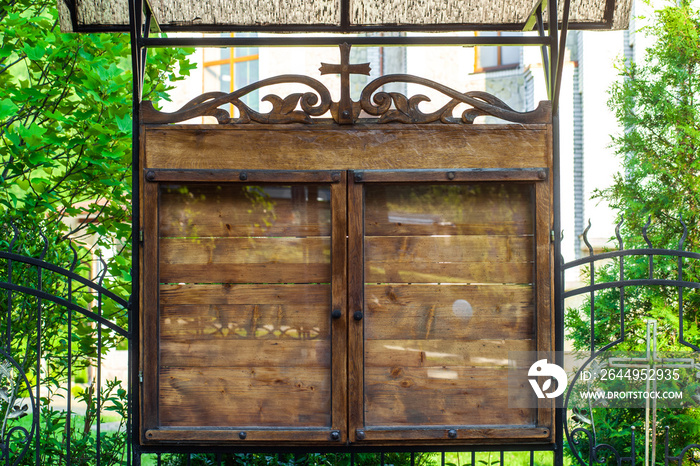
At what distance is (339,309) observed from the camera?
3025 millimetres

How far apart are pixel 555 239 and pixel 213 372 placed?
80.1 inches

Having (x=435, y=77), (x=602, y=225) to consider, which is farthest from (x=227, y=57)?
(x=602, y=225)

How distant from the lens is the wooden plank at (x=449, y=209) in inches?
122

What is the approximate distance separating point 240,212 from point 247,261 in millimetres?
279

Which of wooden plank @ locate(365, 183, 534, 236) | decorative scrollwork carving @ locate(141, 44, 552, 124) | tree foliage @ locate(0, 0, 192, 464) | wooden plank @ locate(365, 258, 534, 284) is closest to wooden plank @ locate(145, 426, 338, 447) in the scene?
wooden plank @ locate(365, 258, 534, 284)

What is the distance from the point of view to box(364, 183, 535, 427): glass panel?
3.06m

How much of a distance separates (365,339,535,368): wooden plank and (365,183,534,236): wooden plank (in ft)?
2.01

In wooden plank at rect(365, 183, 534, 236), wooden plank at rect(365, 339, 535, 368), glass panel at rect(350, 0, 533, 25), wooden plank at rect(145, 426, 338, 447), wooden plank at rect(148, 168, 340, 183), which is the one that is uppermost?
glass panel at rect(350, 0, 533, 25)

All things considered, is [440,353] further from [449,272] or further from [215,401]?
[215,401]

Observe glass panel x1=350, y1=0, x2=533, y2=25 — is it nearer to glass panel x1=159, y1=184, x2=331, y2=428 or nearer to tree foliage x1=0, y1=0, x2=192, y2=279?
glass panel x1=159, y1=184, x2=331, y2=428

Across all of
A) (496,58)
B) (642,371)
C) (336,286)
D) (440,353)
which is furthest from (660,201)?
(496,58)

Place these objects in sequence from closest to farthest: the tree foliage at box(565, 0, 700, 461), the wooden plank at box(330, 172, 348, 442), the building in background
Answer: the wooden plank at box(330, 172, 348, 442) → the tree foliage at box(565, 0, 700, 461) → the building in background

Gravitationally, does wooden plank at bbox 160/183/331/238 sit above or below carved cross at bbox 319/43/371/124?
below

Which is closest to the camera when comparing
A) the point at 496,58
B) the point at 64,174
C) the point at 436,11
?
the point at 436,11
